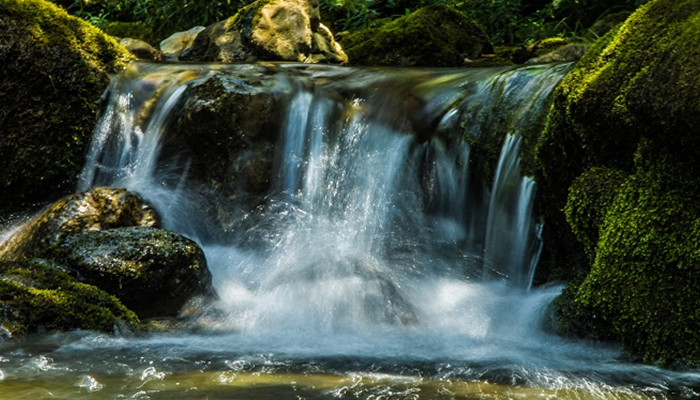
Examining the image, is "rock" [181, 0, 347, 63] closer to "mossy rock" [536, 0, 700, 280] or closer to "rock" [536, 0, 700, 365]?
"mossy rock" [536, 0, 700, 280]

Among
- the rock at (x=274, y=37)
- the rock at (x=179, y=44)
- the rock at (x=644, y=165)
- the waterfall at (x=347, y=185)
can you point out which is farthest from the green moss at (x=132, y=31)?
the rock at (x=644, y=165)

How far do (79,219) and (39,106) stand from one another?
2.17 metres

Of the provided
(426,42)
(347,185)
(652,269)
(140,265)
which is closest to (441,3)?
(426,42)

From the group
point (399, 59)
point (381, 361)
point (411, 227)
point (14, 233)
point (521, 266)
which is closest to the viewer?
point (381, 361)

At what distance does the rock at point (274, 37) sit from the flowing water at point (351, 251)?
151 centimetres

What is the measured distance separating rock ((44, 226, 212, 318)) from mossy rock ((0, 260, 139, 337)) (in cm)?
26

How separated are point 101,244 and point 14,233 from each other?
75.9 inches

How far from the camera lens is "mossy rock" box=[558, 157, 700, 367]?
12.9 ft

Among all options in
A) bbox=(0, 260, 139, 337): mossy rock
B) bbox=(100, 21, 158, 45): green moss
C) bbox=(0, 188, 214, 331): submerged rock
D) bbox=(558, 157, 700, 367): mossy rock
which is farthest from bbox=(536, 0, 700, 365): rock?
bbox=(100, 21, 158, 45): green moss

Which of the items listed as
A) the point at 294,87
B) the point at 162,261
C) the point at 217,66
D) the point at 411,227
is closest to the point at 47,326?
the point at 162,261

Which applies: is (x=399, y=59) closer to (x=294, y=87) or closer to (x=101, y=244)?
(x=294, y=87)

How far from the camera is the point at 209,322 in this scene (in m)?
5.09

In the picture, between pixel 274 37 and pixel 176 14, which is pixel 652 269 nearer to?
pixel 274 37

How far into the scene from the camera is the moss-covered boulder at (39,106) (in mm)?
7395
